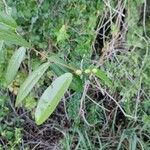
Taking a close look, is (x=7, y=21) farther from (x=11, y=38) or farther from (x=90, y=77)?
(x=90, y=77)

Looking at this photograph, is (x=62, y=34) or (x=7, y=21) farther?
(x=62, y=34)

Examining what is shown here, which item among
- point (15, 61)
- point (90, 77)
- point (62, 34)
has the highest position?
point (15, 61)

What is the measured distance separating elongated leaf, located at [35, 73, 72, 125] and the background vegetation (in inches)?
37.1

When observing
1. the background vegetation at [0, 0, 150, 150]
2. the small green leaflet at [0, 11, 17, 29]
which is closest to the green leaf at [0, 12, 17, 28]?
the small green leaflet at [0, 11, 17, 29]

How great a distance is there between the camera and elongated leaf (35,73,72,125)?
0.63 meters

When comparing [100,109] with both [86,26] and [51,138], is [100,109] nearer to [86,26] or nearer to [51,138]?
[51,138]

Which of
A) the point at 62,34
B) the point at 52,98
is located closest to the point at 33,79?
the point at 52,98

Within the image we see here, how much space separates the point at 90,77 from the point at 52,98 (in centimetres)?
108

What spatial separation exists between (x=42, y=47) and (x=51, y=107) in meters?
1.10

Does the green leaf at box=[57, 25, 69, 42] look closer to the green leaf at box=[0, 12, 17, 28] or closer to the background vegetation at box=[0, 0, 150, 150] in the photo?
the background vegetation at box=[0, 0, 150, 150]

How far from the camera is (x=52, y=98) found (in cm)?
64

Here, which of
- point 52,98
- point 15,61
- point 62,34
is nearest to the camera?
point 52,98

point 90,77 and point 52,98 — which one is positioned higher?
point 52,98

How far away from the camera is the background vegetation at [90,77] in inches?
66.2
